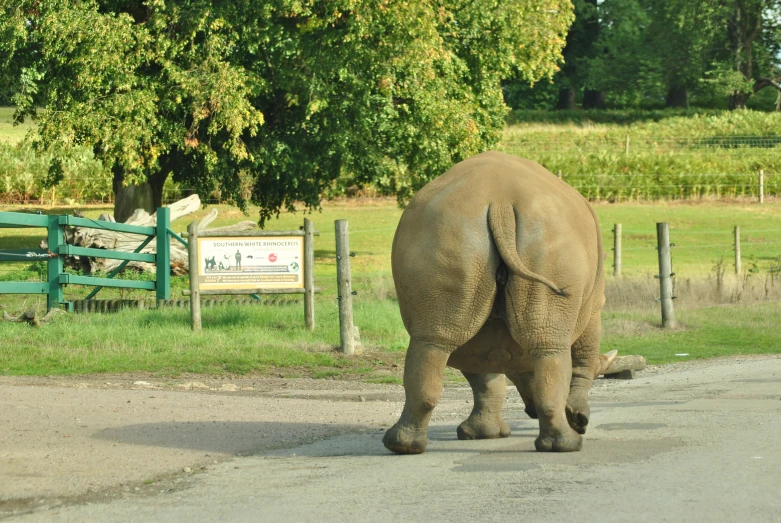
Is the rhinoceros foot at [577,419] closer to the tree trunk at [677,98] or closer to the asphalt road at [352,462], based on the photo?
the asphalt road at [352,462]

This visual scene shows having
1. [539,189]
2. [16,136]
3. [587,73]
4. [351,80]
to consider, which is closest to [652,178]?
[351,80]

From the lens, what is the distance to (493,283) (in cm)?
727

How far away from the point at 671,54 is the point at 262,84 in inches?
1822

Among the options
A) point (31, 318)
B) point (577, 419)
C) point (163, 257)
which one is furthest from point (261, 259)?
point (577, 419)

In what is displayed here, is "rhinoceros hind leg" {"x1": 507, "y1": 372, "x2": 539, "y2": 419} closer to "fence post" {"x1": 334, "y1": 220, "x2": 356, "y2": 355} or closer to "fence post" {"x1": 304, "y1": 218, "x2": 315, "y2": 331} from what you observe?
"fence post" {"x1": 334, "y1": 220, "x2": 356, "y2": 355}

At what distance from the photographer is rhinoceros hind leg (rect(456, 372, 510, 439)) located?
851cm

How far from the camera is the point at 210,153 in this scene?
79.8ft

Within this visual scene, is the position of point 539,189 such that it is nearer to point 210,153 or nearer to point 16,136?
point 210,153

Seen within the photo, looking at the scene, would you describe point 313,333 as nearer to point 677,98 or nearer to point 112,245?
point 112,245

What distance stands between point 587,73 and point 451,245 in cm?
6283

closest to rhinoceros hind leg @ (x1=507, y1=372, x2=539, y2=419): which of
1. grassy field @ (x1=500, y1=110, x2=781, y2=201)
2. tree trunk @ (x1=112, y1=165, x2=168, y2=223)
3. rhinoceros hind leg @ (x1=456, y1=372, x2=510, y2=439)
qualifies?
rhinoceros hind leg @ (x1=456, y1=372, x2=510, y2=439)

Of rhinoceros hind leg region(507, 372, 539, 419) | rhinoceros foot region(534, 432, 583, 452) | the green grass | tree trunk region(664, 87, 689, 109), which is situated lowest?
the green grass

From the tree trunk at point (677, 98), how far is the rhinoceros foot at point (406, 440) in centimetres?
6498

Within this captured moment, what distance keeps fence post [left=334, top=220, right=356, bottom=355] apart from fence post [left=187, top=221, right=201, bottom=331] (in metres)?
2.23
